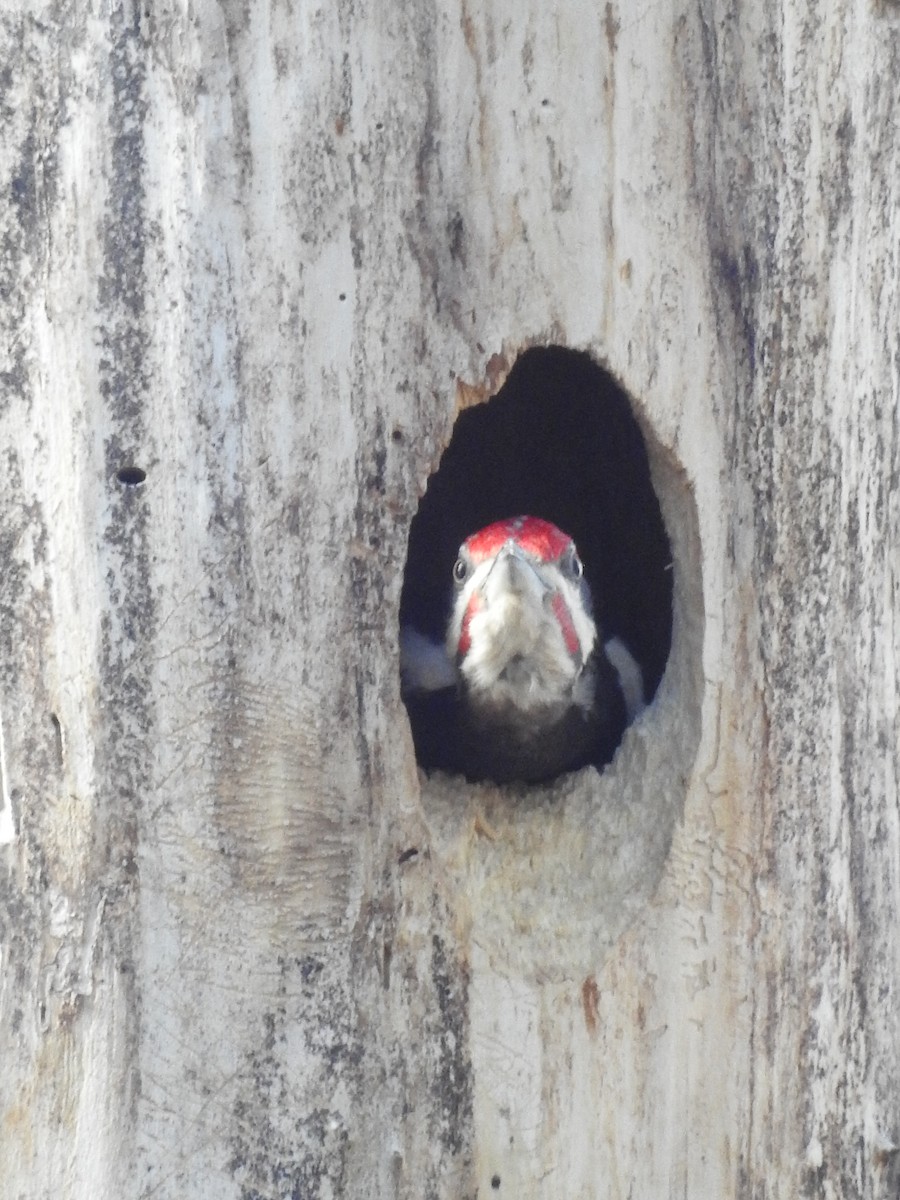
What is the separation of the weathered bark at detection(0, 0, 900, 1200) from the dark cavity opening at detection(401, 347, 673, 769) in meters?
0.58

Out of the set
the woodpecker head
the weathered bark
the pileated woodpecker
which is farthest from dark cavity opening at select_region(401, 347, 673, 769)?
the weathered bark

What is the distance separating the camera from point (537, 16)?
236cm

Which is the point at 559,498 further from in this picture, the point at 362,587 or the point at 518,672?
the point at 362,587

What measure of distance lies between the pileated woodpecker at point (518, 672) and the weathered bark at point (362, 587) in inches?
19.6

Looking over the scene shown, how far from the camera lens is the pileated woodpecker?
2934 mm

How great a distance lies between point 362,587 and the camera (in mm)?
2273

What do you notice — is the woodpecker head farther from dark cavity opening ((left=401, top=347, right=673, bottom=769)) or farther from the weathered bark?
the weathered bark

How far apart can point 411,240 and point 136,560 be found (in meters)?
0.58

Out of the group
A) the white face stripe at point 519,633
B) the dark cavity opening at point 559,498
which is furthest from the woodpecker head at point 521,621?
the dark cavity opening at point 559,498

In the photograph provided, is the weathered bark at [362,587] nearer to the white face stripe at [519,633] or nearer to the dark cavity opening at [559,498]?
the white face stripe at [519,633]

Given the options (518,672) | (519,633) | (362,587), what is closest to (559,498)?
(518,672)

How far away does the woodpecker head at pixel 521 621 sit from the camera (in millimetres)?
2855

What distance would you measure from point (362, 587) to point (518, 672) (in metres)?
0.89

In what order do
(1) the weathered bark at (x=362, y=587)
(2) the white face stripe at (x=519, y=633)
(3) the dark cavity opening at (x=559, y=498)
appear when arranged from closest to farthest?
1. (1) the weathered bark at (x=362, y=587)
2. (2) the white face stripe at (x=519, y=633)
3. (3) the dark cavity opening at (x=559, y=498)
